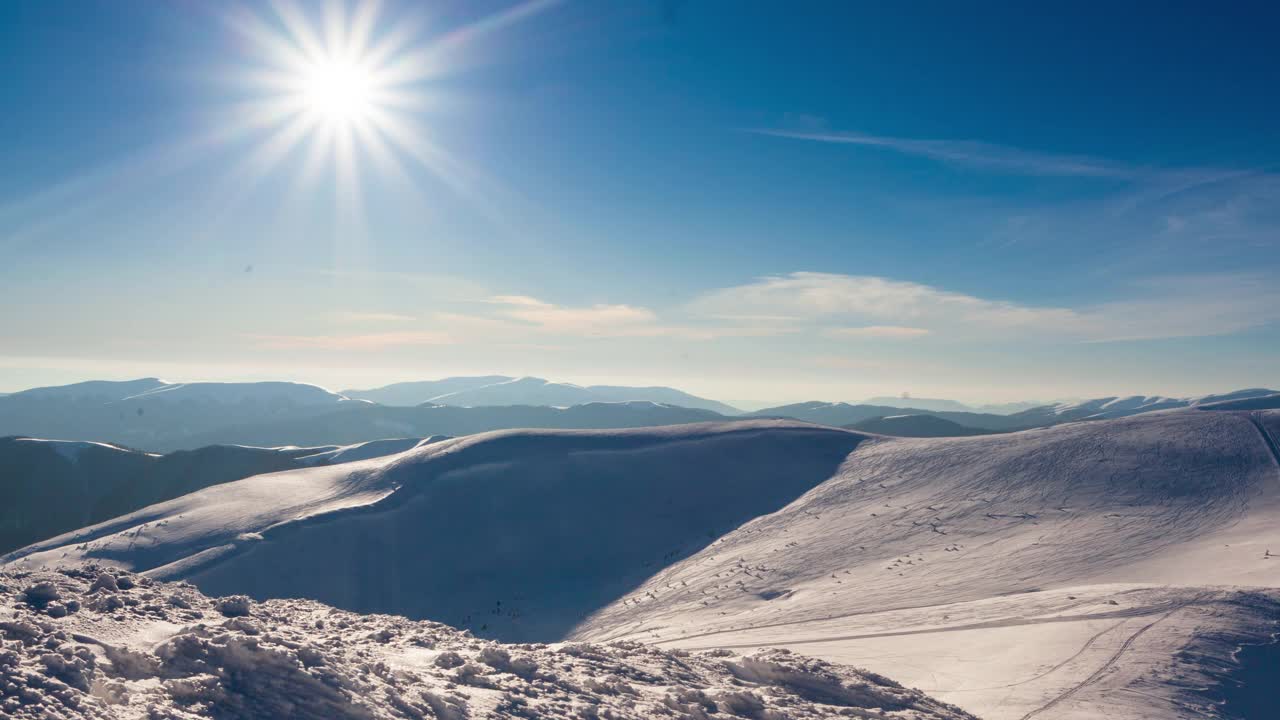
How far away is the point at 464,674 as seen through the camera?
311 inches

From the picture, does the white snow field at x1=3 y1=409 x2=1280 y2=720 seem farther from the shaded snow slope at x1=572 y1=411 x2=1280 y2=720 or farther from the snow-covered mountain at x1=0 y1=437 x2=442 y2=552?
the snow-covered mountain at x1=0 y1=437 x2=442 y2=552

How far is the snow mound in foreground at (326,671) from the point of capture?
560 centimetres

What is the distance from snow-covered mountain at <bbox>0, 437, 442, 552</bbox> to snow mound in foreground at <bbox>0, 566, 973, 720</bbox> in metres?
62.5

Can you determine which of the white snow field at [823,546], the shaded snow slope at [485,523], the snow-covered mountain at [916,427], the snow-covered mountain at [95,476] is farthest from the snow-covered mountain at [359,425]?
the white snow field at [823,546]

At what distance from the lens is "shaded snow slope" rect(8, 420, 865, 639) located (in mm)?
27516

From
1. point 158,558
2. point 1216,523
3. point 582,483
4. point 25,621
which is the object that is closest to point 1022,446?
point 1216,523

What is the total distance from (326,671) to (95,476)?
3797 inches

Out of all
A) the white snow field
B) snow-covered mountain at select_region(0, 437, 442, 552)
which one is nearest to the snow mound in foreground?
the white snow field

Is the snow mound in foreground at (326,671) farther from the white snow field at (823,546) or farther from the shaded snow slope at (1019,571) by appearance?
the shaded snow slope at (1019,571)

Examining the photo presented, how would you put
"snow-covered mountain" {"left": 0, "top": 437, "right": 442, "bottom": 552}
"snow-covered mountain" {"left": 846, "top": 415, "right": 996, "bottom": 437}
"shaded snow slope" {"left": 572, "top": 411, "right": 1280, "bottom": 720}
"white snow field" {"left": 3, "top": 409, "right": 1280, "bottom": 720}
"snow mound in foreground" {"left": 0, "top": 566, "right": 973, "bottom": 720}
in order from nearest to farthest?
"snow mound in foreground" {"left": 0, "top": 566, "right": 973, "bottom": 720}, "shaded snow slope" {"left": 572, "top": 411, "right": 1280, "bottom": 720}, "white snow field" {"left": 3, "top": 409, "right": 1280, "bottom": 720}, "snow-covered mountain" {"left": 0, "top": 437, "right": 442, "bottom": 552}, "snow-covered mountain" {"left": 846, "top": 415, "right": 996, "bottom": 437}

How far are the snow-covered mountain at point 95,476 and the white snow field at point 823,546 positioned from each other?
1468 inches

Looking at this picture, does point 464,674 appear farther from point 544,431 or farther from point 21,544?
point 21,544

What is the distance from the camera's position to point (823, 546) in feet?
84.7

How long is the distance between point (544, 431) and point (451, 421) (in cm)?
14473
